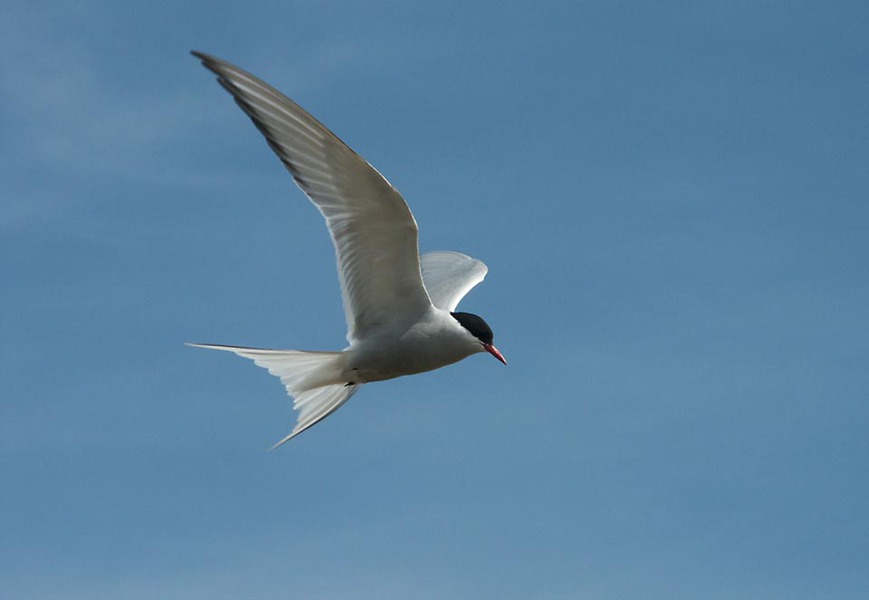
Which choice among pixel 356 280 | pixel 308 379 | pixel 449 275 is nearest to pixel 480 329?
pixel 356 280

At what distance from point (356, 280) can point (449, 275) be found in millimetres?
3272

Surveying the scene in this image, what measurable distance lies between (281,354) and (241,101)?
2471 millimetres

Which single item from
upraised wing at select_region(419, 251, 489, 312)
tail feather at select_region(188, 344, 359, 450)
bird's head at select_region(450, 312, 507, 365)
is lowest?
tail feather at select_region(188, 344, 359, 450)

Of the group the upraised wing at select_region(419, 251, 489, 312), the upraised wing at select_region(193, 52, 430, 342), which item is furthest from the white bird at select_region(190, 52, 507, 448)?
the upraised wing at select_region(419, 251, 489, 312)

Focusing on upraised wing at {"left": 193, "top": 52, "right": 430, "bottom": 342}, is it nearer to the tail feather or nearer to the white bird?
the white bird

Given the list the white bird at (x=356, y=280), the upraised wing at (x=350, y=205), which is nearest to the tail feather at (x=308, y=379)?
the white bird at (x=356, y=280)

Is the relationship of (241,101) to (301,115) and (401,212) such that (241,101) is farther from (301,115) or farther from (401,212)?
(401,212)

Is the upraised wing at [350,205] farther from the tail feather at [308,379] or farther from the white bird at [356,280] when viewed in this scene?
the tail feather at [308,379]

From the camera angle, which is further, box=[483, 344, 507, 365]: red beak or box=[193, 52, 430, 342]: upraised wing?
box=[483, 344, 507, 365]: red beak

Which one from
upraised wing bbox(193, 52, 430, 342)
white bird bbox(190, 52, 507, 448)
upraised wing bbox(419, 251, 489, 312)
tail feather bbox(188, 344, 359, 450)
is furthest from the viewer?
upraised wing bbox(419, 251, 489, 312)

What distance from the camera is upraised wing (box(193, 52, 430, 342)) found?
8.38 meters

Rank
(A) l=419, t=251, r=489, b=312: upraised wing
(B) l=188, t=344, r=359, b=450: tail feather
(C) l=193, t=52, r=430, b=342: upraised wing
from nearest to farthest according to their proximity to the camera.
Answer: (C) l=193, t=52, r=430, b=342: upraised wing → (B) l=188, t=344, r=359, b=450: tail feather → (A) l=419, t=251, r=489, b=312: upraised wing

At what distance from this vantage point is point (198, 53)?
7945 millimetres

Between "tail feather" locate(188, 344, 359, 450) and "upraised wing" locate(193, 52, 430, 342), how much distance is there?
323 millimetres
